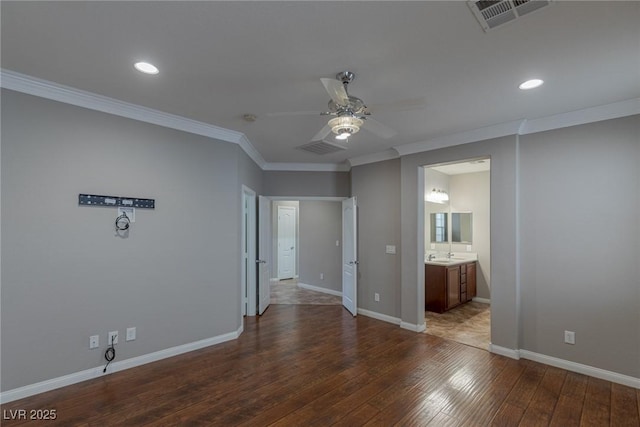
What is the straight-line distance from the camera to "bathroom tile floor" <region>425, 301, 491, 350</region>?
4016 millimetres

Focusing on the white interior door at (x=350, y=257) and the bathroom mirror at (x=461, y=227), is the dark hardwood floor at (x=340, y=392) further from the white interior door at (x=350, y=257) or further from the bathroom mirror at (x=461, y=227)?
the bathroom mirror at (x=461, y=227)

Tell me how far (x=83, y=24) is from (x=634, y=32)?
3428 millimetres

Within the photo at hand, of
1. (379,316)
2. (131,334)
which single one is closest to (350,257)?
(379,316)

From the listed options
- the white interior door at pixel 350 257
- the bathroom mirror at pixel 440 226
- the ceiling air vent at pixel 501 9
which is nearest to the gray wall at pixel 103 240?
the white interior door at pixel 350 257

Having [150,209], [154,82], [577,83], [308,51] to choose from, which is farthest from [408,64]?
[150,209]

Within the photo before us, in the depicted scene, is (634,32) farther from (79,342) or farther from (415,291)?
(79,342)

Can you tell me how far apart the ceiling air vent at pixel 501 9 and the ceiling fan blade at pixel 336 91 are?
0.84 metres

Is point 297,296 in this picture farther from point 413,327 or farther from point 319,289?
point 413,327

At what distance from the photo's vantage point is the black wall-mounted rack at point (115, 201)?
9.44ft

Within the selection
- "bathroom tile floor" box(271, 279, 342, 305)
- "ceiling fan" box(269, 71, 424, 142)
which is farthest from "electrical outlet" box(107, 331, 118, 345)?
"bathroom tile floor" box(271, 279, 342, 305)

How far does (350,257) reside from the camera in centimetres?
516

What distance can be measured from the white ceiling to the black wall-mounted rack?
38.6 inches

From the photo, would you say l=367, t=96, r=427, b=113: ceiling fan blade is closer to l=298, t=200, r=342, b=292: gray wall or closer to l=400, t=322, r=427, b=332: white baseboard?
l=400, t=322, r=427, b=332: white baseboard

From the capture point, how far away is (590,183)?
10.3ft
